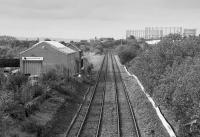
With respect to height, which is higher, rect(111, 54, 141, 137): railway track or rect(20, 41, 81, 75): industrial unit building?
rect(20, 41, 81, 75): industrial unit building

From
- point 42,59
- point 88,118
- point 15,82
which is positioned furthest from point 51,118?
point 42,59

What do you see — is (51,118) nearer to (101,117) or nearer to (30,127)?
(101,117)

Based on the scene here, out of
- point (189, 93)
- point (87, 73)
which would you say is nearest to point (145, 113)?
point (189, 93)

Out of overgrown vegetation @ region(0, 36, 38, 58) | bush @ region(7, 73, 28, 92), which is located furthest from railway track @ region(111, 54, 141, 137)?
overgrown vegetation @ region(0, 36, 38, 58)

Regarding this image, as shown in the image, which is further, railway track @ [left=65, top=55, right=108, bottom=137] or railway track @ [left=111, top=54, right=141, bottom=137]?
railway track @ [left=65, top=55, right=108, bottom=137]

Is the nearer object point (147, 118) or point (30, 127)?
point (30, 127)

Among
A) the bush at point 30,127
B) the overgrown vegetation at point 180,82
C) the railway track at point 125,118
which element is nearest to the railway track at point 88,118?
the railway track at point 125,118

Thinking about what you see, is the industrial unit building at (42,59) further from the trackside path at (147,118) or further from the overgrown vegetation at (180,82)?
the overgrown vegetation at (180,82)

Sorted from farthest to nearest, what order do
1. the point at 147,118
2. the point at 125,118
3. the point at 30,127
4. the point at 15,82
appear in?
the point at 15,82 < the point at 125,118 < the point at 147,118 < the point at 30,127

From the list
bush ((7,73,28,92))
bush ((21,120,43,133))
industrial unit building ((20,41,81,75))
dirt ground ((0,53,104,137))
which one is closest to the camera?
dirt ground ((0,53,104,137))

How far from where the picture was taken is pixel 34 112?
69.1 ft

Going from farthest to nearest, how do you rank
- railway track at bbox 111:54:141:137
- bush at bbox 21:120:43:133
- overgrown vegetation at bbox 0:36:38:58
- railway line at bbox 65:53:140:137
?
overgrown vegetation at bbox 0:36:38:58, railway line at bbox 65:53:140:137, railway track at bbox 111:54:141:137, bush at bbox 21:120:43:133

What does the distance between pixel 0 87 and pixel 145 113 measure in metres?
10.6

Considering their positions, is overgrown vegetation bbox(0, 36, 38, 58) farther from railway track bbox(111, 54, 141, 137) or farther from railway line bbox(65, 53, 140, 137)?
railway track bbox(111, 54, 141, 137)
